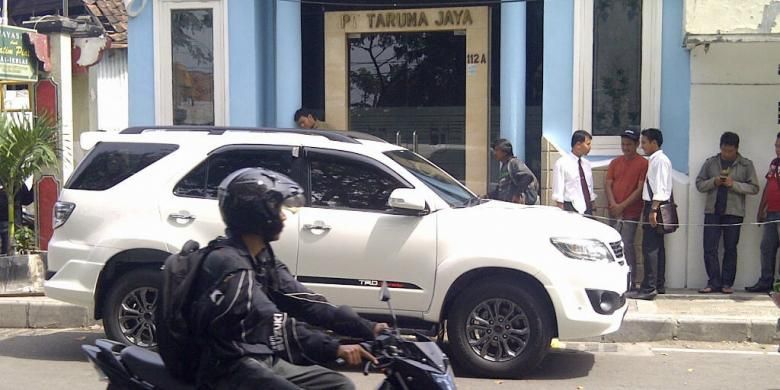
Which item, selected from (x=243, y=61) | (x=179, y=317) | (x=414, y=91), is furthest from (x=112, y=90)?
(x=179, y=317)

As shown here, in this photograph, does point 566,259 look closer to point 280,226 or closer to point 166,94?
point 280,226

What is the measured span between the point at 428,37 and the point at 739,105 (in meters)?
4.14

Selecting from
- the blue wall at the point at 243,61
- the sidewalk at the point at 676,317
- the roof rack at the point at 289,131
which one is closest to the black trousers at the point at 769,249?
the sidewalk at the point at 676,317

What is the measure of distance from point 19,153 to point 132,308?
406 centimetres

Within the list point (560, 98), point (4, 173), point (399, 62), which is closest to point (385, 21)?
point (399, 62)

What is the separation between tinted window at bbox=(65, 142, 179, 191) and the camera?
24.6 feet

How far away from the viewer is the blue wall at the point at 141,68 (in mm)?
12055

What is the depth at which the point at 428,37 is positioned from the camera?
40.8 ft

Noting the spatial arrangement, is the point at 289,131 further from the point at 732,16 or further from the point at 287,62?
the point at 732,16

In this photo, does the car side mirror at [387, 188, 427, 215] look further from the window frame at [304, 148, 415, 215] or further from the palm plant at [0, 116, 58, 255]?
the palm plant at [0, 116, 58, 255]

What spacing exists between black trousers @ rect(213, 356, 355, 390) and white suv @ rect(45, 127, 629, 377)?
3.31 metres

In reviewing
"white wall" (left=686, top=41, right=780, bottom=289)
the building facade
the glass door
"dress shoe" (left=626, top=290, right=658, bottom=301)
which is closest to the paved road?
"dress shoe" (left=626, top=290, right=658, bottom=301)

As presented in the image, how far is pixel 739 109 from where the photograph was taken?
33.8 ft

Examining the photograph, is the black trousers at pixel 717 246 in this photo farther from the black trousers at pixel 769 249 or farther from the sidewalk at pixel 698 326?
the sidewalk at pixel 698 326
